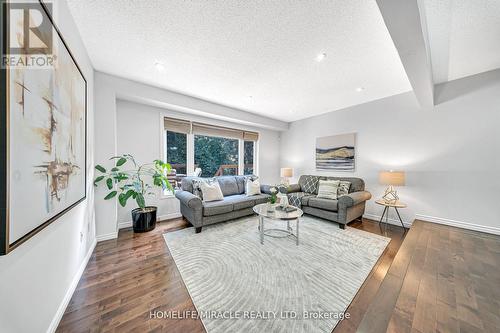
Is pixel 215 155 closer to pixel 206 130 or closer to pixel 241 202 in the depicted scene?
pixel 206 130

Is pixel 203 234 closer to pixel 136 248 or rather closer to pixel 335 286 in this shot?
pixel 136 248

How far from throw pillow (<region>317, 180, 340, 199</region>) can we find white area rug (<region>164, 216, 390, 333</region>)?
791 mm

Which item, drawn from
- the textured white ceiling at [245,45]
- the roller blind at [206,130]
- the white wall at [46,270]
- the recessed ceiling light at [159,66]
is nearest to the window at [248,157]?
the roller blind at [206,130]

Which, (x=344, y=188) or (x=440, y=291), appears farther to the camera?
(x=344, y=188)

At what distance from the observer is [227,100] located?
354 cm

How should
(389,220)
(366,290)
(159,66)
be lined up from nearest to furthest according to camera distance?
(366,290)
(159,66)
(389,220)

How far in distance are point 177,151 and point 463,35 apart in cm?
444

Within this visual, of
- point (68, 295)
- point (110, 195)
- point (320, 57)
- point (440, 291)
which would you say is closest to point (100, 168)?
point (110, 195)

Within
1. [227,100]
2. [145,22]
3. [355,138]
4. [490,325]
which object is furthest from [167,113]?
[490,325]

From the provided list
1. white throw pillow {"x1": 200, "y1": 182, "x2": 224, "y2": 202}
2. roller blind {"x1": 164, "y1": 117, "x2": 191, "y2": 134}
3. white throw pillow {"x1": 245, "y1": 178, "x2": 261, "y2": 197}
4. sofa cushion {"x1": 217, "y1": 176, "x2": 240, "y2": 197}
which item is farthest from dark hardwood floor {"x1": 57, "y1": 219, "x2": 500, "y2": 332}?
roller blind {"x1": 164, "y1": 117, "x2": 191, "y2": 134}

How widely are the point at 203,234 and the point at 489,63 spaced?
4736 mm

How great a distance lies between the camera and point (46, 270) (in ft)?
3.73

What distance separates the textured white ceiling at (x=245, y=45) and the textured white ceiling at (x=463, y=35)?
0.34 meters

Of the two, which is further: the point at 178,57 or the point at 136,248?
the point at 136,248
